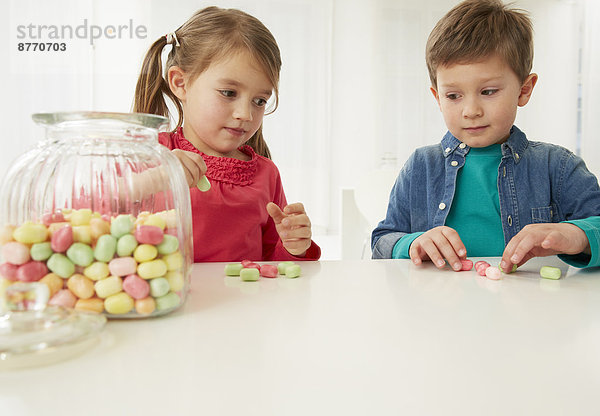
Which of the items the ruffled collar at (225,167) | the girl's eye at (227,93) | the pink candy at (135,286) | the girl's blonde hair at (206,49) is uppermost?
the girl's blonde hair at (206,49)

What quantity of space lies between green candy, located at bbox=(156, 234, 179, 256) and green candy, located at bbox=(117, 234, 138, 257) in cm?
3

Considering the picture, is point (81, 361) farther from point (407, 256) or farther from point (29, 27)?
point (29, 27)

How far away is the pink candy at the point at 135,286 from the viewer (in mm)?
516

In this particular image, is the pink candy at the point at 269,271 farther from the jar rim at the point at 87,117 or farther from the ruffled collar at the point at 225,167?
the ruffled collar at the point at 225,167

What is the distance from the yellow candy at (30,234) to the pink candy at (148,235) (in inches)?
3.4

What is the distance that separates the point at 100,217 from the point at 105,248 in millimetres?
41

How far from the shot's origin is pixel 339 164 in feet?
17.7

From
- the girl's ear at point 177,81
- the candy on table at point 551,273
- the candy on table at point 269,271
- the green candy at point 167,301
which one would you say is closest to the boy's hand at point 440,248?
the candy on table at point 551,273

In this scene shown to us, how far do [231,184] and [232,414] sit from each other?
94 centimetres

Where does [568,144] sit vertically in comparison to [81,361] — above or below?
above

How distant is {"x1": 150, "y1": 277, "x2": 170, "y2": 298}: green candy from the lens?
0.53 meters

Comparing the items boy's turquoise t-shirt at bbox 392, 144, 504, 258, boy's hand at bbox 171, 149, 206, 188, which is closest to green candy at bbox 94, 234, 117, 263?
boy's hand at bbox 171, 149, 206, 188

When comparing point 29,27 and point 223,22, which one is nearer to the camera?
point 223,22

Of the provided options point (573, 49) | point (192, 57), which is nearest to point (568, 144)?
point (573, 49)
